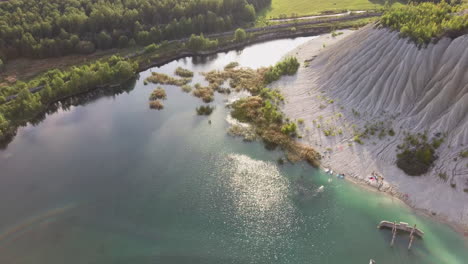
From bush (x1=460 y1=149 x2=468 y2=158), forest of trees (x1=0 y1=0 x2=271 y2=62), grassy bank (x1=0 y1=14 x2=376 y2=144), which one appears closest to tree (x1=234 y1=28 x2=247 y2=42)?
grassy bank (x1=0 y1=14 x2=376 y2=144)

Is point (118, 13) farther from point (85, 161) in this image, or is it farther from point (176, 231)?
point (176, 231)

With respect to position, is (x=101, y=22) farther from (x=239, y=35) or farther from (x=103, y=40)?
(x=239, y=35)

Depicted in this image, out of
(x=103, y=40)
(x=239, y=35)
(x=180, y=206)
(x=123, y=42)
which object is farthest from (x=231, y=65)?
(x=180, y=206)

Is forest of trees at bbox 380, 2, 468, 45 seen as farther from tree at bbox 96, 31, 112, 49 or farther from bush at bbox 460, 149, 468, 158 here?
tree at bbox 96, 31, 112, 49

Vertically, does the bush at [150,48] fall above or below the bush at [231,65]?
above

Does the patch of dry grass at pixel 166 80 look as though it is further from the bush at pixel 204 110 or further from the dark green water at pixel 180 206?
the dark green water at pixel 180 206

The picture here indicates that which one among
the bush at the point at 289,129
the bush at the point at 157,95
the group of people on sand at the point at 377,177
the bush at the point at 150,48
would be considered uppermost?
the bush at the point at 150,48

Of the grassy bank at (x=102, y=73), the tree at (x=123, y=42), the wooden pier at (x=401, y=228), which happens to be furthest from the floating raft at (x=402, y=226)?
the tree at (x=123, y=42)
